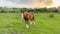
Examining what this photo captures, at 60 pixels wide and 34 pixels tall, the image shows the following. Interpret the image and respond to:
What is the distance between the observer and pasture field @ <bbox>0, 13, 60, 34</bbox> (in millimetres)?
1799

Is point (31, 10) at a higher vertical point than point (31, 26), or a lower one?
higher

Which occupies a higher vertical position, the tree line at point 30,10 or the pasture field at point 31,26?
the tree line at point 30,10

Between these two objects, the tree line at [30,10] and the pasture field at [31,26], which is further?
the tree line at [30,10]

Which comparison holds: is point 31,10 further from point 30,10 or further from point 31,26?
point 31,26

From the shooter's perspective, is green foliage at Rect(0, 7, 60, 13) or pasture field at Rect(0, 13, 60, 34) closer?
pasture field at Rect(0, 13, 60, 34)

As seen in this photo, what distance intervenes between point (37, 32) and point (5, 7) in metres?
0.64

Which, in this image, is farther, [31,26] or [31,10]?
[31,10]

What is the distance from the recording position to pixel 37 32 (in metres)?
1.81

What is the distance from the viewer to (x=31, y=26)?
1.96 m

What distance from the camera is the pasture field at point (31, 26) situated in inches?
70.8

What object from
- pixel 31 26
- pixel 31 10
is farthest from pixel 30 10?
pixel 31 26

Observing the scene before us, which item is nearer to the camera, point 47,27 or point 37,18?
point 47,27

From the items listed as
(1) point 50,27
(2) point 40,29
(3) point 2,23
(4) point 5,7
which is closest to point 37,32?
(2) point 40,29

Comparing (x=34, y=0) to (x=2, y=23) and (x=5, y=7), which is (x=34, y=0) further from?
(x=2, y=23)
